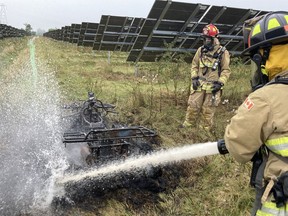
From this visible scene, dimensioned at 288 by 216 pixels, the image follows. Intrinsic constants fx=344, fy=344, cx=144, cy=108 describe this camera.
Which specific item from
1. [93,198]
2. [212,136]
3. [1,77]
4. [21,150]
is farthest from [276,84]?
[1,77]

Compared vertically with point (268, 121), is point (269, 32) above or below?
above

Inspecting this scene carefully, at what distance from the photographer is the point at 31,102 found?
856cm

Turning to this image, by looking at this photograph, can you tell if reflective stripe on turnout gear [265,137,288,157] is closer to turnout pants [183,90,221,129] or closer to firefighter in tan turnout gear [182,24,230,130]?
firefighter in tan turnout gear [182,24,230,130]

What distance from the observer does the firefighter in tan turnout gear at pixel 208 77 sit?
6.51 metres

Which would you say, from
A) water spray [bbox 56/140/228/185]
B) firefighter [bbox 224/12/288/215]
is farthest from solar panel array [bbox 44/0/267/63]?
firefighter [bbox 224/12/288/215]

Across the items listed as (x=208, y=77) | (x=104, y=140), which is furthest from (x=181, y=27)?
(x=104, y=140)

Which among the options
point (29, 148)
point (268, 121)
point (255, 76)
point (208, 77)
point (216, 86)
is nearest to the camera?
point (268, 121)

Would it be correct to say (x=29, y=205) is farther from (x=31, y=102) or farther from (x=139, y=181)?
(x=31, y=102)

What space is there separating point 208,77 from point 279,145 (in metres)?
4.84

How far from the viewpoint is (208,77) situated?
21.8 ft

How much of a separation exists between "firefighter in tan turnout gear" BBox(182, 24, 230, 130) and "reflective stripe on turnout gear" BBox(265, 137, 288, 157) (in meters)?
4.47

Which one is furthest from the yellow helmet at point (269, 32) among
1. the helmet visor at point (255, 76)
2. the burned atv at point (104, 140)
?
the burned atv at point (104, 140)

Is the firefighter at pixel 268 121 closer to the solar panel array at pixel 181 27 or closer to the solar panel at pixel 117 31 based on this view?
the solar panel array at pixel 181 27

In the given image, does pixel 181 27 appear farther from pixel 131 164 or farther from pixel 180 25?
pixel 131 164
